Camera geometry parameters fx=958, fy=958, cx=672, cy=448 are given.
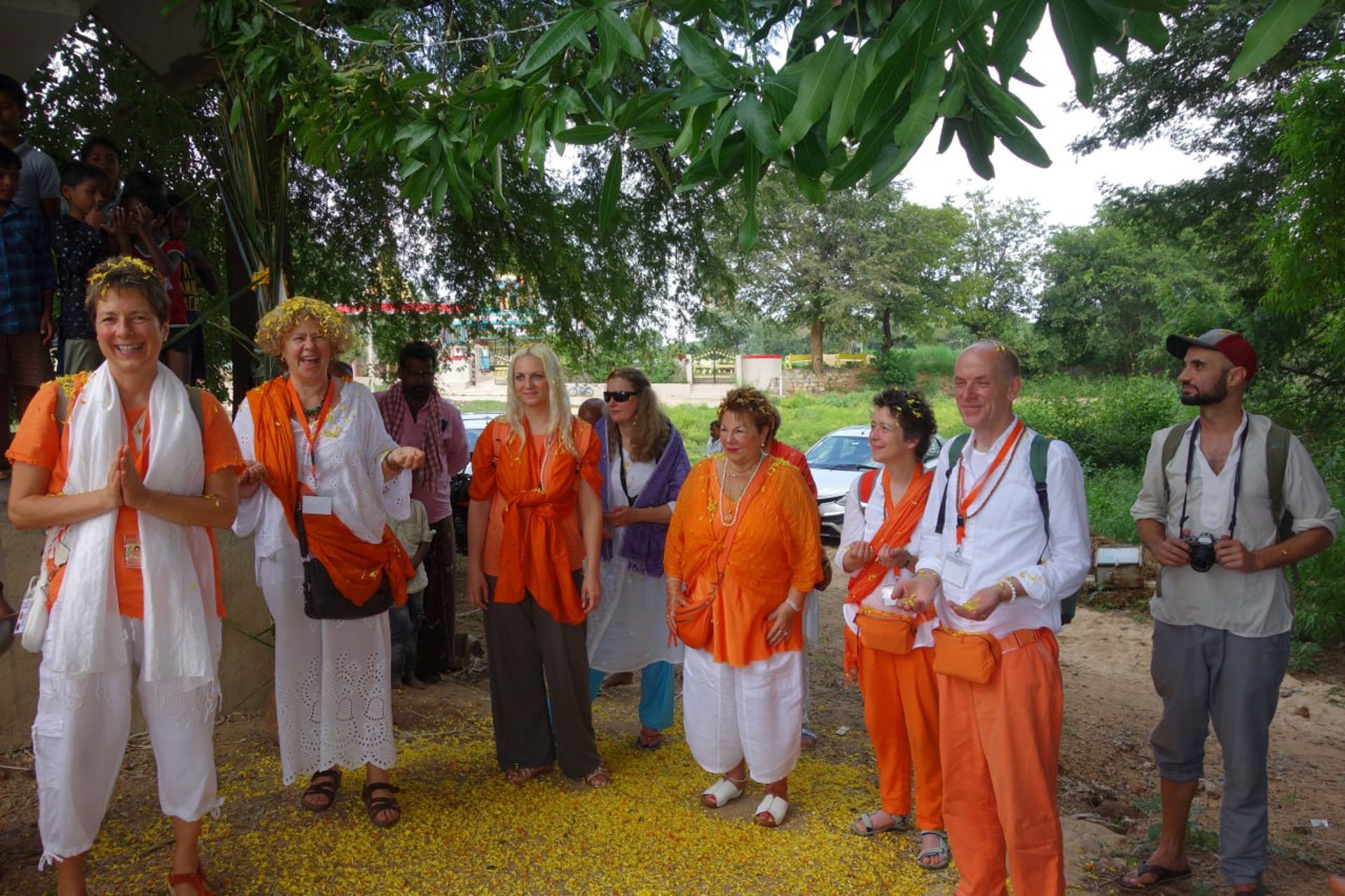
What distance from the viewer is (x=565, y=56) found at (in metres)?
2.76

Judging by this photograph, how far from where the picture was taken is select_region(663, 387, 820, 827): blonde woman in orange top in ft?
13.6

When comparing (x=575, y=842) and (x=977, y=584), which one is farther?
(x=575, y=842)

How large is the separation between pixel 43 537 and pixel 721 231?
22.5ft

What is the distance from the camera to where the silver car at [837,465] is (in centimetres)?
1163

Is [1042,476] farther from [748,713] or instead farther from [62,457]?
[62,457]

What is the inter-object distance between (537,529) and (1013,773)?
2248 millimetres

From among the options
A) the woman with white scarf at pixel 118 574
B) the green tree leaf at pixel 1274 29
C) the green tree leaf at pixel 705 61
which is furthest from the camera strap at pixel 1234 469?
the woman with white scarf at pixel 118 574

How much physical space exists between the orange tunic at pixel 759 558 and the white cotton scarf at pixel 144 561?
2.01 metres

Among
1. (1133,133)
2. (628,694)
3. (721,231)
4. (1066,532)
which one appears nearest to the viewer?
(1066,532)

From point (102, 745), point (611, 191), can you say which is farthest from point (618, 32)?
point (102, 745)

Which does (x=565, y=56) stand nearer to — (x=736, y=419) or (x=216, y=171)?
(x=736, y=419)

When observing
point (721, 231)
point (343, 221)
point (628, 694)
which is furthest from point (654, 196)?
point (628, 694)

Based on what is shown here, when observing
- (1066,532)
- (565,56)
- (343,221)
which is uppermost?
(343,221)

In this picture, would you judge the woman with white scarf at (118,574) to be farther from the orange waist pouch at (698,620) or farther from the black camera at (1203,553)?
the black camera at (1203,553)
